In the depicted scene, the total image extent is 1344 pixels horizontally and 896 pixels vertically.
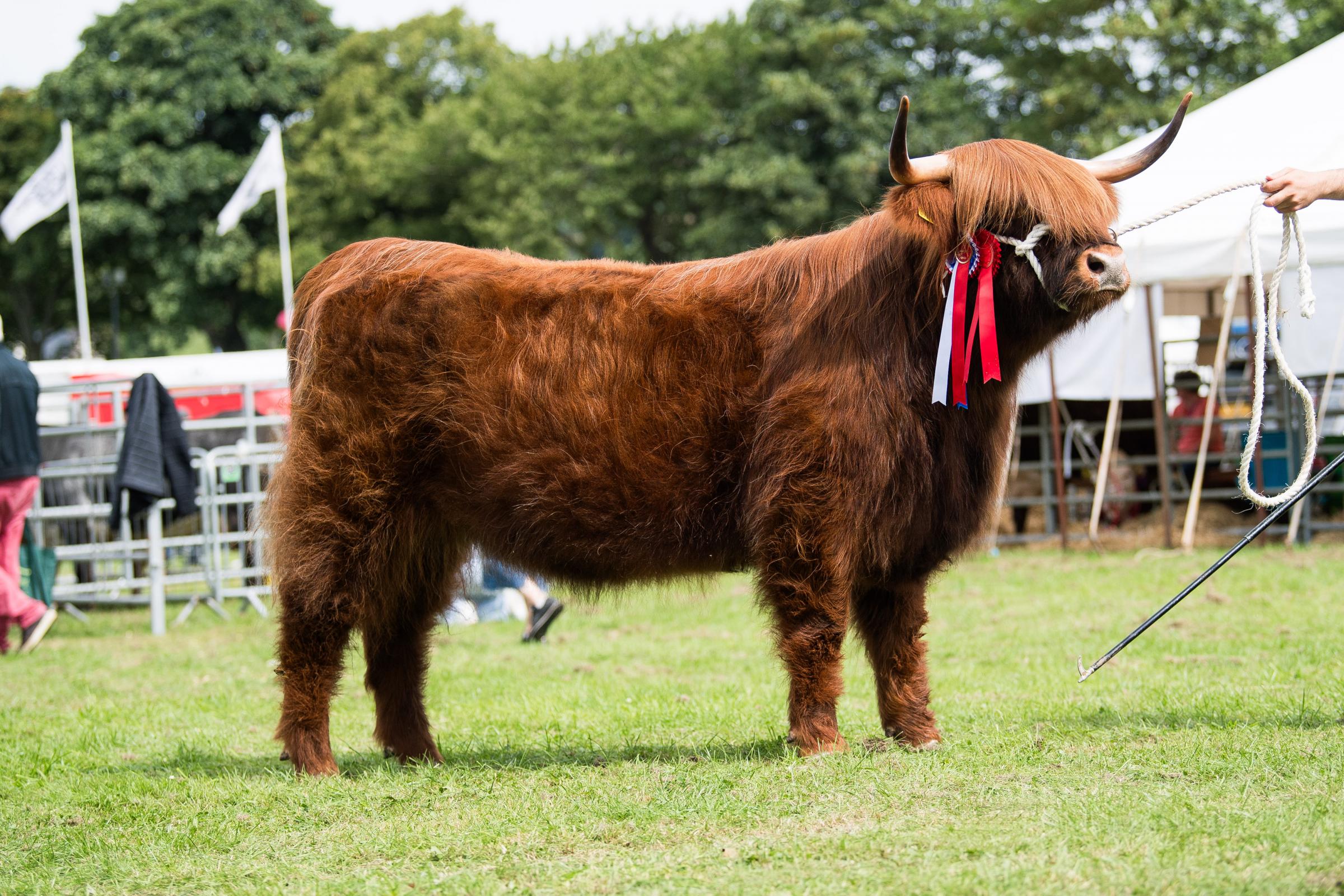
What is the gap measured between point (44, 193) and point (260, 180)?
4257 mm

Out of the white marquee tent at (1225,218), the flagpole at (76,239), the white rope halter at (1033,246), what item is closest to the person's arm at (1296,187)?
the white rope halter at (1033,246)

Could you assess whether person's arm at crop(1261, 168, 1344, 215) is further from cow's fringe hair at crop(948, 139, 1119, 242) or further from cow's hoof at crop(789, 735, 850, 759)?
cow's hoof at crop(789, 735, 850, 759)

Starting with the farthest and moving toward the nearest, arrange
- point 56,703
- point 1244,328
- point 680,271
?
point 1244,328
point 56,703
point 680,271

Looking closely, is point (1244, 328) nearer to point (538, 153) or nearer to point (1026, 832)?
point (1026, 832)

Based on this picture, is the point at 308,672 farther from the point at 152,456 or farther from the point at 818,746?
the point at 152,456

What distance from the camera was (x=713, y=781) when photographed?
4.20 meters

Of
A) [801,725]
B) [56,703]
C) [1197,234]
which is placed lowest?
[56,703]

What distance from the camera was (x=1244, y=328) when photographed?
53.7 ft

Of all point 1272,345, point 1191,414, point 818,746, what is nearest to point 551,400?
point 818,746

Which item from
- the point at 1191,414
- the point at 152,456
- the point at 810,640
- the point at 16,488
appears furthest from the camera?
the point at 1191,414

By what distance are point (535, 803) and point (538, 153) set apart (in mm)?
30799

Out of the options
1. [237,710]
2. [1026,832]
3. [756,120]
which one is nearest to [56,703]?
[237,710]

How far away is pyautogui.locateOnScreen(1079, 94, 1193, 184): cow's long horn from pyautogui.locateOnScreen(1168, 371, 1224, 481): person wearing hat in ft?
32.0

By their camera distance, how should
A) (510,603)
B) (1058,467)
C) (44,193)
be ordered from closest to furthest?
(510,603), (1058,467), (44,193)
